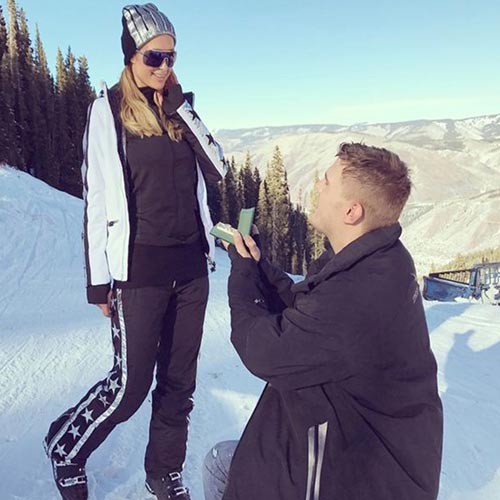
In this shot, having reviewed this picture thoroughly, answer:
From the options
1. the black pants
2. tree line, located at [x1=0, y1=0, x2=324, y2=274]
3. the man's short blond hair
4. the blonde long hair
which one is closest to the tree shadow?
the black pants

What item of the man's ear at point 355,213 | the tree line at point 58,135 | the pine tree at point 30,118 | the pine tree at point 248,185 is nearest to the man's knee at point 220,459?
the man's ear at point 355,213

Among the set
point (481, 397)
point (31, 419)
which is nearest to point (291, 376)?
point (31, 419)

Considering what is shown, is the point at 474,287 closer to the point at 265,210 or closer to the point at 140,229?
the point at 140,229

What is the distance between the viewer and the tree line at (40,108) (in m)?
34.4

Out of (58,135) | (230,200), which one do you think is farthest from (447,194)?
(58,135)

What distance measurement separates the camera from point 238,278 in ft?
5.76

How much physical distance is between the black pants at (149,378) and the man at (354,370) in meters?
0.82

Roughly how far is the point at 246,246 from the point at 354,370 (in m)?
0.66

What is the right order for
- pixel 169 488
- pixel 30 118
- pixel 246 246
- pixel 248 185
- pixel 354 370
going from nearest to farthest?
1. pixel 354 370
2. pixel 246 246
3. pixel 169 488
4. pixel 30 118
5. pixel 248 185

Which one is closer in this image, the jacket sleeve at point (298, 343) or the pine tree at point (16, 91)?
the jacket sleeve at point (298, 343)

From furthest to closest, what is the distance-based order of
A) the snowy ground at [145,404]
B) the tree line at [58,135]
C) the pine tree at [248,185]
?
1. the pine tree at [248,185]
2. the tree line at [58,135]
3. the snowy ground at [145,404]

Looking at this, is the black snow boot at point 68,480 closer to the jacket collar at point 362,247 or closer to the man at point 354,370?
the man at point 354,370

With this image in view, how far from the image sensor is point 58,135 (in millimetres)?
37938

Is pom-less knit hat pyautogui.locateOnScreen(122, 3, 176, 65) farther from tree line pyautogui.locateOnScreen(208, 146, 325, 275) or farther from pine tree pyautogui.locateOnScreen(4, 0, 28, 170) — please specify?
tree line pyautogui.locateOnScreen(208, 146, 325, 275)
